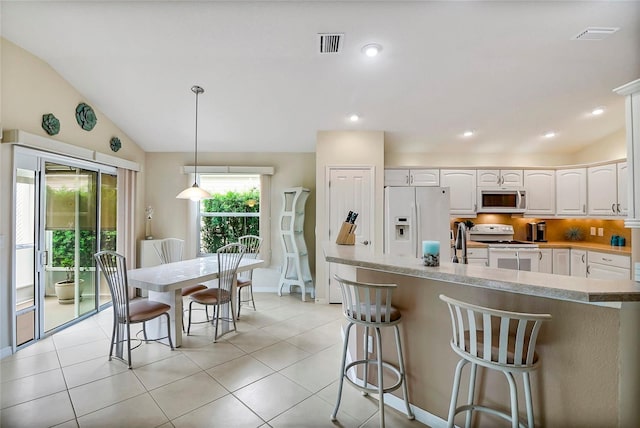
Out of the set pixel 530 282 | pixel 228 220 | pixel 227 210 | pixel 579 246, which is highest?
pixel 227 210

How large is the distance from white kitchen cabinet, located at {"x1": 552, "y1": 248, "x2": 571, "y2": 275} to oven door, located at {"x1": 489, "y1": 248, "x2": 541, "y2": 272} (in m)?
0.25

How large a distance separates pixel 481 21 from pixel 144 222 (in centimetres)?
540

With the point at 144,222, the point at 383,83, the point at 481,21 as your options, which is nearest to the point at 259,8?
the point at 383,83

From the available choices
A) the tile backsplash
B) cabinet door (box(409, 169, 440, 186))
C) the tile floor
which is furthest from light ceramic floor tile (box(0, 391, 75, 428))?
the tile backsplash

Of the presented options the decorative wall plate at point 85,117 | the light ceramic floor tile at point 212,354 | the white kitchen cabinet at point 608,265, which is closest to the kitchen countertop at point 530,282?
the light ceramic floor tile at point 212,354

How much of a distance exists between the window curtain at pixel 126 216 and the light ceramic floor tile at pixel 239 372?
9.36 ft

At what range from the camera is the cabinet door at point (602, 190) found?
3922 mm

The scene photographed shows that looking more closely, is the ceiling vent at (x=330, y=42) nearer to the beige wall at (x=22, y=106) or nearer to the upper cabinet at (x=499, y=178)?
the beige wall at (x=22, y=106)

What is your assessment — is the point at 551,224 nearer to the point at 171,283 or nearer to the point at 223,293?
the point at 223,293

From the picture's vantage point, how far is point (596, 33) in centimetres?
252

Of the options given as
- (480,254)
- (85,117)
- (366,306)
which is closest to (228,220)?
(85,117)

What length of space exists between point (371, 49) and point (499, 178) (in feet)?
10.6

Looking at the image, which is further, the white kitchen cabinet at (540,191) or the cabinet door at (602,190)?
the white kitchen cabinet at (540,191)

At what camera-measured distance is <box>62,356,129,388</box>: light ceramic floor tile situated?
2.31 m
